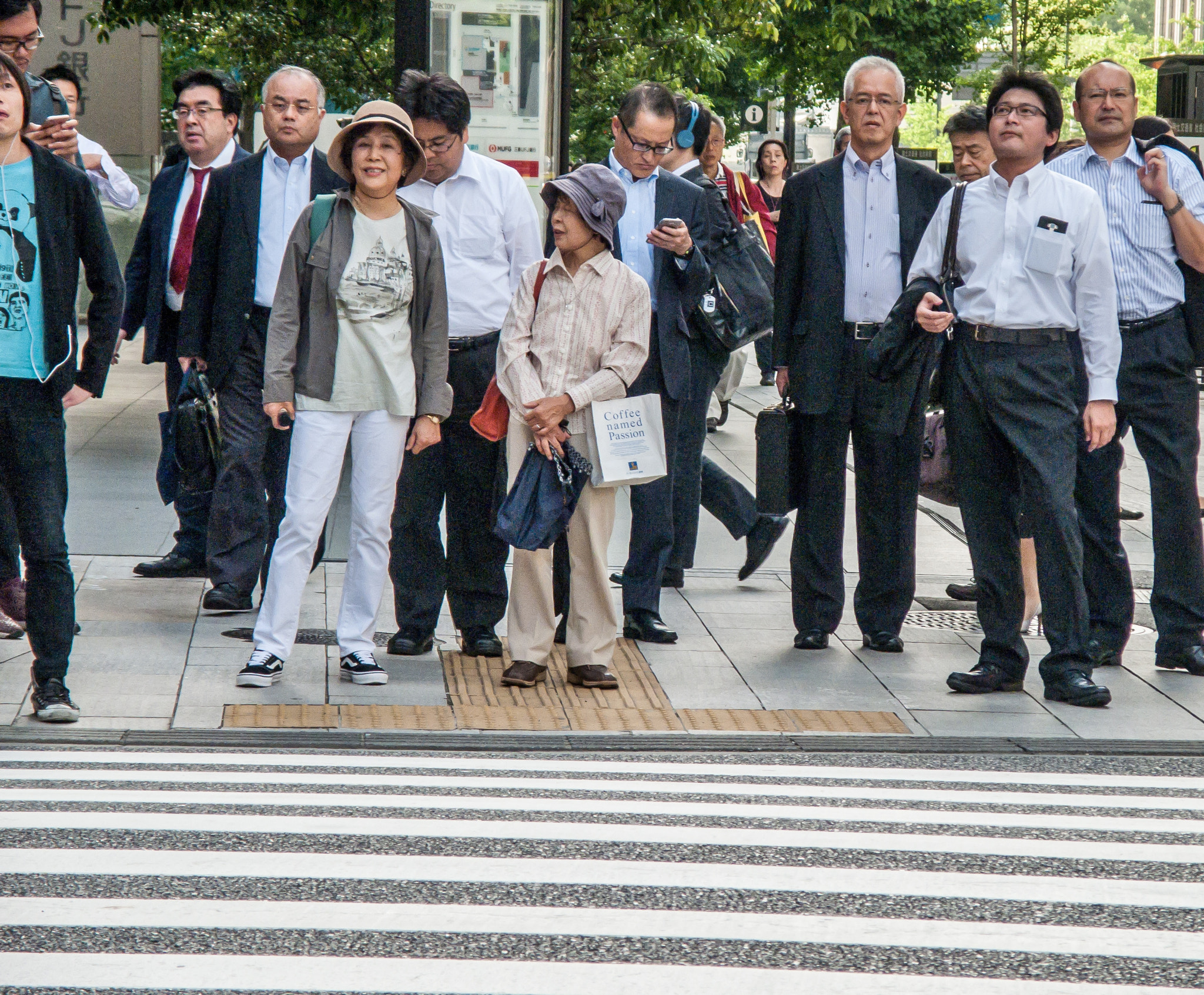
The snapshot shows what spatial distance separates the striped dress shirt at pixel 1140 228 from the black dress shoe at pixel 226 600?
367 centimetres

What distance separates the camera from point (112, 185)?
7809 mm

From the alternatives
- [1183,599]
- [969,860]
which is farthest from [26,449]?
[1183,599]

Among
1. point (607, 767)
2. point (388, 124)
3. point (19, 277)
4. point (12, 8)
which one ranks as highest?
point (12, 8)

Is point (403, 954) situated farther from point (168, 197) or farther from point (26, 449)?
point (168, 197)

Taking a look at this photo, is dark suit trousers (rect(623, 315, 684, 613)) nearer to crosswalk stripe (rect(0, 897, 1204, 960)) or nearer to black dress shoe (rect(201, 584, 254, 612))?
black dress shoe (rect(201, 584, 254, 612))

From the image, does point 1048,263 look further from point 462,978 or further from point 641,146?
point 462,978

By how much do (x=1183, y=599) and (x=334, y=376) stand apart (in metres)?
3.30

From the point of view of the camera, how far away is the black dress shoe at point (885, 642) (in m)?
7.02

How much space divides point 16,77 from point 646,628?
123 inches

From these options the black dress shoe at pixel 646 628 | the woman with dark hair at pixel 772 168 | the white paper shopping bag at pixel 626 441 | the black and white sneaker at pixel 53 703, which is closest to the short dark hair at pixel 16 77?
the black and white sneaker at pixel 53 703

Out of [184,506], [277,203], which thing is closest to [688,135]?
[277,203]

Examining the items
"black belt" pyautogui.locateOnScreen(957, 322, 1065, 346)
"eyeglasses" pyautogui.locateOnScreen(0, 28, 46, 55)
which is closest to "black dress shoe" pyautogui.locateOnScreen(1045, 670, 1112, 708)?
"black belt" pyautogui.locateOnScreen(957, 322, 1065, 346)

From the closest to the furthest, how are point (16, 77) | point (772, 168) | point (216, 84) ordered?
point (16, 77) → point (216, 84) → point (772, 168)

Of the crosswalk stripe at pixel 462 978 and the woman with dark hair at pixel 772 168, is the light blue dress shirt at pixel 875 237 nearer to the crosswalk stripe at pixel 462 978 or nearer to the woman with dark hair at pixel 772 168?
the crosswalk stripe at pixel 462 978
